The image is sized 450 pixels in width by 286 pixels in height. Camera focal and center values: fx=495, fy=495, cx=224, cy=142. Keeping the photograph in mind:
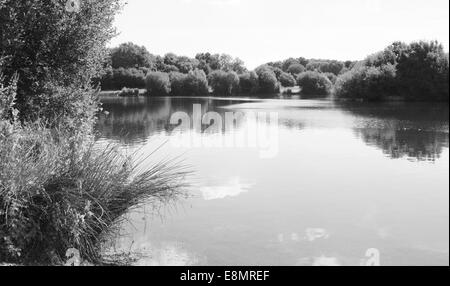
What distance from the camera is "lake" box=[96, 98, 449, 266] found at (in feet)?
33.3

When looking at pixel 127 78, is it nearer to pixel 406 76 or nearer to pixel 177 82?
pixel 177 82

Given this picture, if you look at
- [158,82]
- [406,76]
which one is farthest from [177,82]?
[406,76]

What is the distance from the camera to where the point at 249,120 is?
41625 mm

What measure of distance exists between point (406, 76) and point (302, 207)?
2751 inches

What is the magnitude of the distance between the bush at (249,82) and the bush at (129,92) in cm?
2091

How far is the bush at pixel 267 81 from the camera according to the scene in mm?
99938

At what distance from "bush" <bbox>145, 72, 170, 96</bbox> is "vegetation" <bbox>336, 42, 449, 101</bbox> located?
3357cm

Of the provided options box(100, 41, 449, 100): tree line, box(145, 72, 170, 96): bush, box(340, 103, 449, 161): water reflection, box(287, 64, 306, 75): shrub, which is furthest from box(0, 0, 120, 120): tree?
box(287, 64, 306, 75): shrub

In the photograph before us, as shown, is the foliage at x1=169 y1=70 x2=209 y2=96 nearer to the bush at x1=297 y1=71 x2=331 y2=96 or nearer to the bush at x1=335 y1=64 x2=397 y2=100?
the bush at x1=297 y1=71 x2=331 y2=96
